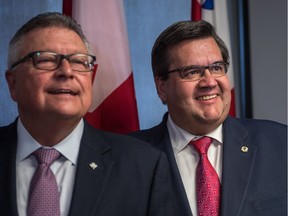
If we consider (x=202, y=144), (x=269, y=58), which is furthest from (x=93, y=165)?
(x=269, y=58)

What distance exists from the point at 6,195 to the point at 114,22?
39.0 inches

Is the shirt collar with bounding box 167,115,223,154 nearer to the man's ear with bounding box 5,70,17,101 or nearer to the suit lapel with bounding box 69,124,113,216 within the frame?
the suit lapel with bounding box 69,124,113,216

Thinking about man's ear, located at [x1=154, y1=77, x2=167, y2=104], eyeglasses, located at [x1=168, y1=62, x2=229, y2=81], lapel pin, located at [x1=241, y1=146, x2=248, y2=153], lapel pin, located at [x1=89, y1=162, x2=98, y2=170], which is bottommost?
lapel pin, located at [x1=241, y1=146, x2=248, y2=153]

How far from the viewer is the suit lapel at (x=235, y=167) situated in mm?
1487

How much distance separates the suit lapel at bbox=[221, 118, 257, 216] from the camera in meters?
1.49

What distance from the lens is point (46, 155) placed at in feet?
4.37

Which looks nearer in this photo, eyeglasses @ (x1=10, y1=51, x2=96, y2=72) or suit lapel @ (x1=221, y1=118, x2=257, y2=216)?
eyeglasses @ (x1=10, y1=51, x2=96, y2=72)

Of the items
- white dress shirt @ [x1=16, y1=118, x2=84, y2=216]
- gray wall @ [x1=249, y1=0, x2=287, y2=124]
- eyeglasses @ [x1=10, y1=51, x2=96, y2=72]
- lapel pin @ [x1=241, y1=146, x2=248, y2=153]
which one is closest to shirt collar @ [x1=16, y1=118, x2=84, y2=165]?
white dress shirt @ [x1=16, y1=118, x2=84, y2=216]

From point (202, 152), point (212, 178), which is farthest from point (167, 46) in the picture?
point (212, 178)

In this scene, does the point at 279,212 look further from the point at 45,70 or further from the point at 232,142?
the point at 45,70

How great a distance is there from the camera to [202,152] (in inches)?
62.3

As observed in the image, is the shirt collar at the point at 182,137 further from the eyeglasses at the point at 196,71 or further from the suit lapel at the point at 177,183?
the eyeglasses at the point at 196,71

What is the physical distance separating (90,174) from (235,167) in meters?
0.57

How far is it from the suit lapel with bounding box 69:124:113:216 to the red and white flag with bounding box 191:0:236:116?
109 centimetres
